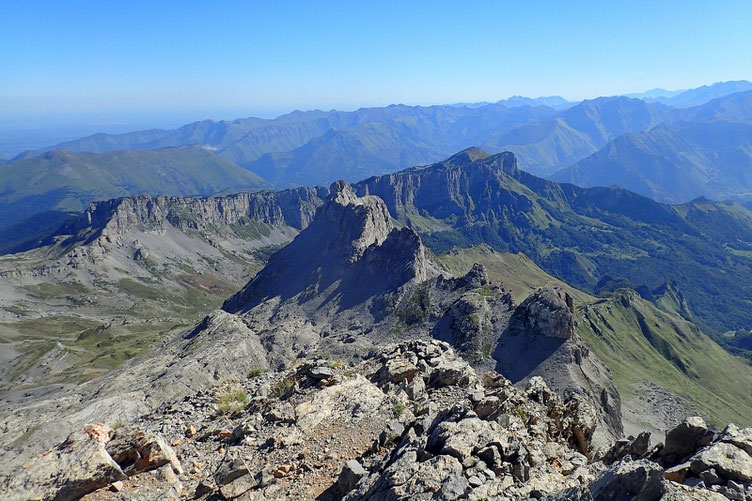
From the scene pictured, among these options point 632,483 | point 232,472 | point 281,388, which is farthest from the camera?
point 281,388

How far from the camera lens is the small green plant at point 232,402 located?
37.1 m

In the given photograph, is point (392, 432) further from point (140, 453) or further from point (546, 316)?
point (546, 316)

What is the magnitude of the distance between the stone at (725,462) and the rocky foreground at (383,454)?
0.14 feet

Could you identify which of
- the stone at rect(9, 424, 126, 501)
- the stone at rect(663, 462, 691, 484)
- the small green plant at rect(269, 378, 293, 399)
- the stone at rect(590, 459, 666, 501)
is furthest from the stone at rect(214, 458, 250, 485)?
the stone at rect(663, 462, 691, 484)

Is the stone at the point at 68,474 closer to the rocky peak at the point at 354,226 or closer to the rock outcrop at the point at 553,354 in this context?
the rock outcrop at the point at 553,354

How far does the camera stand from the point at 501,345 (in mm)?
94188

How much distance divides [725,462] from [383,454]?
16.3 metres

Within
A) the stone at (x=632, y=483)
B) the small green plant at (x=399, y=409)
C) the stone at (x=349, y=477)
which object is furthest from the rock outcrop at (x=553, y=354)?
the stone at (x=632, y=483)

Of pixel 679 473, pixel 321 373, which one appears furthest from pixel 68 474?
pixel 679 473

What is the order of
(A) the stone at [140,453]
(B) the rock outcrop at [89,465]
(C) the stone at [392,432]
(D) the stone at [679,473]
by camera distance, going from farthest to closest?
(C) the stone at [392,432] < (A) the stone at [140,453] < (B) the rock outcrop at [89,465] < (D) the stone at [679,473]

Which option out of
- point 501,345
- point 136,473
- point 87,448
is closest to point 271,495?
point 136,473

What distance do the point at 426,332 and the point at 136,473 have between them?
8850 cm

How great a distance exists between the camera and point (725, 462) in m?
18.2

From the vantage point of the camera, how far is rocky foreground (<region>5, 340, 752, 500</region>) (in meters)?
18.8
